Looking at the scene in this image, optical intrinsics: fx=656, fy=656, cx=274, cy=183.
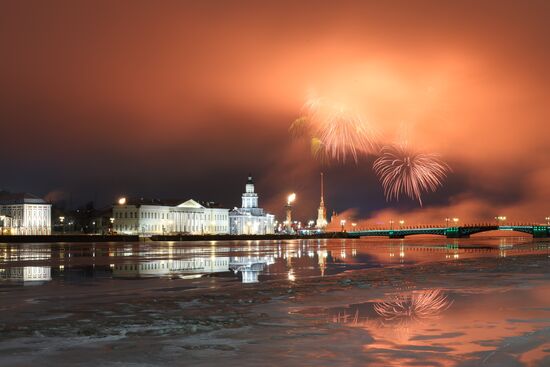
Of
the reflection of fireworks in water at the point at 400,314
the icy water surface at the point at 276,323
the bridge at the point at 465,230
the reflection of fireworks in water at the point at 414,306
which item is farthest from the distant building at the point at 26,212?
the reflection of fireworks in water at the point at 400,314

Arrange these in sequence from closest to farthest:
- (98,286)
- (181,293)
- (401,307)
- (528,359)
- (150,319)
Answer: (528,359), (150,319), (401,307), (181,293), (98,286)

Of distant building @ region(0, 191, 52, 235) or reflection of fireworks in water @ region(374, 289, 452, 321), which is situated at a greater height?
distant building @ region(0, 191, 52, 235)

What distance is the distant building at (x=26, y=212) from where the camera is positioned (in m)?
175

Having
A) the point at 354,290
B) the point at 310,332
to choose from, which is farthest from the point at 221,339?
the point at 354,290

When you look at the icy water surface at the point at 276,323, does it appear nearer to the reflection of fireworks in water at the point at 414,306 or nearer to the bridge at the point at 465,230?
the reflection of fireworks in water at the point at 414,306

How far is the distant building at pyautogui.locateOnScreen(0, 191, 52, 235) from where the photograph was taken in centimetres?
17524

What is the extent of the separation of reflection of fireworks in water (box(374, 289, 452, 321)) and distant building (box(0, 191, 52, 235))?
550 ft

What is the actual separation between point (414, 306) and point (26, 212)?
179733mm

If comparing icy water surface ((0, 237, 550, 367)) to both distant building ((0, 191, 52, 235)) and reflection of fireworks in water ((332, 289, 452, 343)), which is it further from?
distant building ((0, 191, 52, 235))

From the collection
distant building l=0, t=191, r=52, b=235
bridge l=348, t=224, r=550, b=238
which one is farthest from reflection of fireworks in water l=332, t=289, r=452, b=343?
distant building l=0, t=191, r=52, b=235

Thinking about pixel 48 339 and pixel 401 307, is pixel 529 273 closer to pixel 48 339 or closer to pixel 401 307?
pixel 401 307

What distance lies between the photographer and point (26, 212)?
18000cm

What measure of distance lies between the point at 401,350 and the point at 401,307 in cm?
524

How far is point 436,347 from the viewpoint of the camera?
10.0 m
